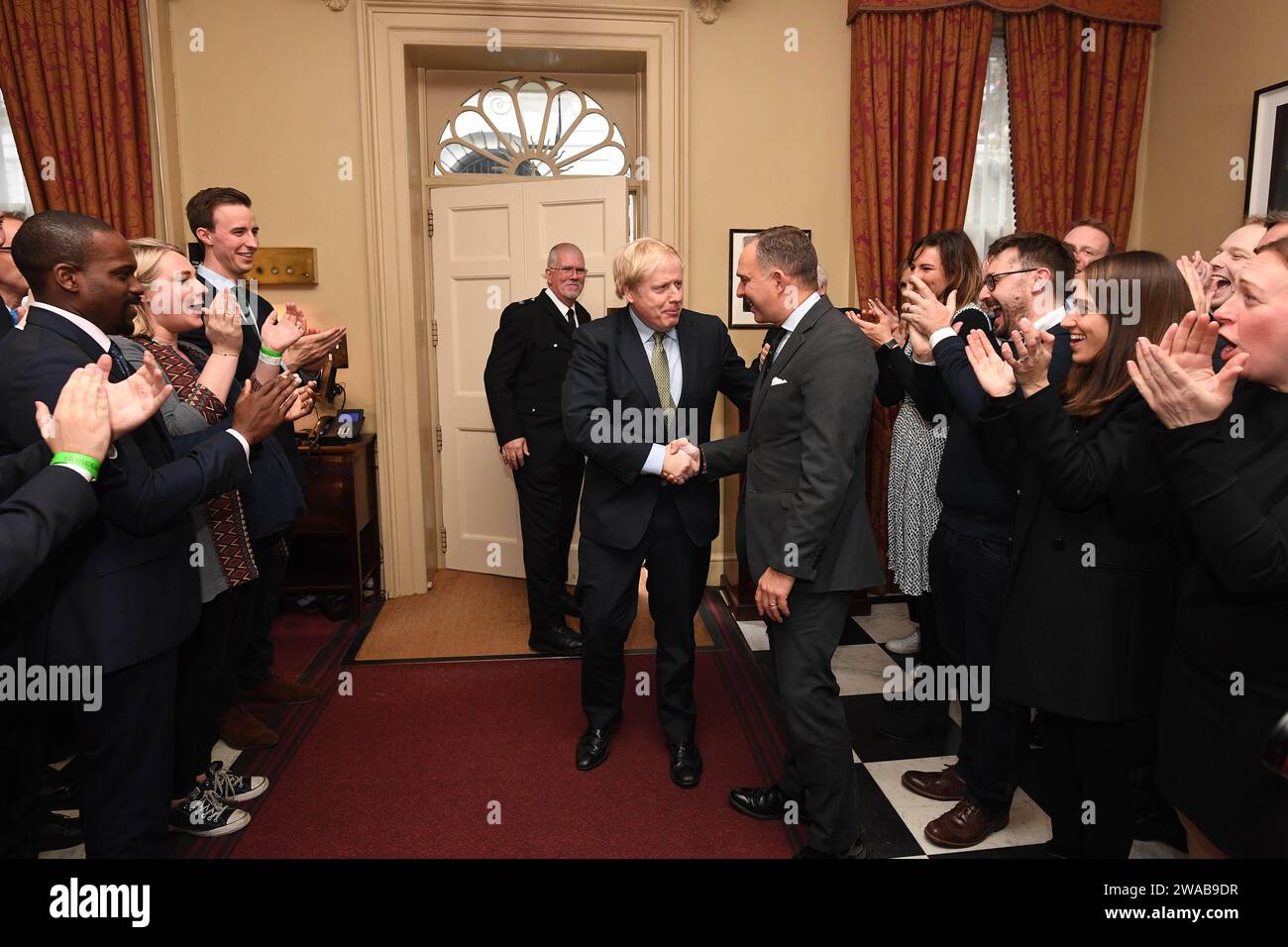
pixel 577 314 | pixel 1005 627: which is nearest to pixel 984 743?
pixel 1005 627

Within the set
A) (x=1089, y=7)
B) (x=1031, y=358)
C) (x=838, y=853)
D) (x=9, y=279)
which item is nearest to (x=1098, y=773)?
(x=838, y=853)

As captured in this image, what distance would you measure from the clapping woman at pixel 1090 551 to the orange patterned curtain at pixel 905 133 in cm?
243

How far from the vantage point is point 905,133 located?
14.2 ft

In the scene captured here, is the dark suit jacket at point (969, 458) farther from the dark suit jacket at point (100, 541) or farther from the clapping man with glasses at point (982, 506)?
the dark suit jacket at point (100, 541)

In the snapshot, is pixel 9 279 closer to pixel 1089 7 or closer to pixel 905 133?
pixel 905 133

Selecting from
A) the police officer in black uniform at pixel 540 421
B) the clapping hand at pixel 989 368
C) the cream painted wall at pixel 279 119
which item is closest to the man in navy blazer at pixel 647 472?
the clapping hand at pixel 989 368

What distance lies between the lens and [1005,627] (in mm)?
1951

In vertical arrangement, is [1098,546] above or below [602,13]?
below

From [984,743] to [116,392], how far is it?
2.31 m

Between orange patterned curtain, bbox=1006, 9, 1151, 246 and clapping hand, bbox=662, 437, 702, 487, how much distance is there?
290cm

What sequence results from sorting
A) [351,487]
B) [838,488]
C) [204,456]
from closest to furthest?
1. [204,456]
2. [838,488]
3. [351,487]

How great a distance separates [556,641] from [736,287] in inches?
82.0

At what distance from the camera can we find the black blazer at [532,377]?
3.95 meters

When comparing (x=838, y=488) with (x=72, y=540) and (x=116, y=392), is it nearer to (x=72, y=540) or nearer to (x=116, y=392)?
(x=116, y=392)
